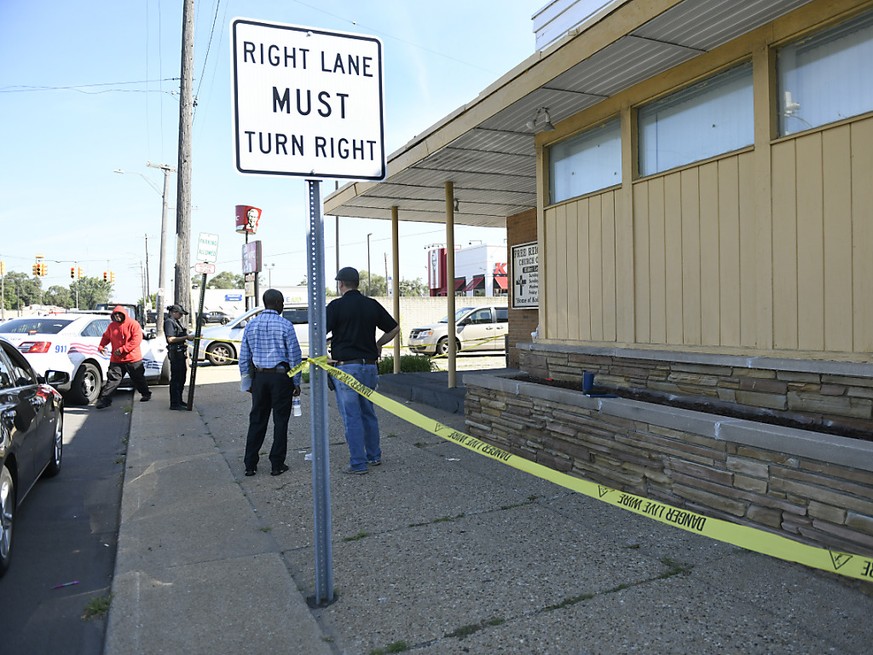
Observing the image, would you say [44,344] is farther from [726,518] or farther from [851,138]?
[851,138]

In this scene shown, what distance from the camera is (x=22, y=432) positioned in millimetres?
4805

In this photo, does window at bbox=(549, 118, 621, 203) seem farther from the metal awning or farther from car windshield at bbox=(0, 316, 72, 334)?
car windshield at bbox=(0, 316, 72, 334)

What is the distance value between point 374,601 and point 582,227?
14.0 feet

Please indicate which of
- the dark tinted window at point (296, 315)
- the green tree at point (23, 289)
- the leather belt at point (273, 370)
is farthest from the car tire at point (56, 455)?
the green tree at point (23, 289)

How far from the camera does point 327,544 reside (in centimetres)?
340

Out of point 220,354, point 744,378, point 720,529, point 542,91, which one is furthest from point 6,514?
point 220,354

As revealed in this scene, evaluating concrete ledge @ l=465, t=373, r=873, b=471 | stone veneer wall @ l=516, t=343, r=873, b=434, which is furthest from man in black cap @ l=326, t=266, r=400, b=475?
stone veneer wall @ l=516, t=343, r=873, b=434

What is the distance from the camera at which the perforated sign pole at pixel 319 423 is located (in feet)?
11.1

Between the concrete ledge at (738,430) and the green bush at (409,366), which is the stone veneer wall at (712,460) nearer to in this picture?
the concrete ledge at (738,430)

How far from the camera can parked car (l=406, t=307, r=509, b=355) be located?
19891 mm

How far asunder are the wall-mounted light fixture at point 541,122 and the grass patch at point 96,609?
5315 mm

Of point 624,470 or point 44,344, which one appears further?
point 44,344

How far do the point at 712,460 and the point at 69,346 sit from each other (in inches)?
400

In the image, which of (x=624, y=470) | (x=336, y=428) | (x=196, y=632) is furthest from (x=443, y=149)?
(x=196, y=632)
